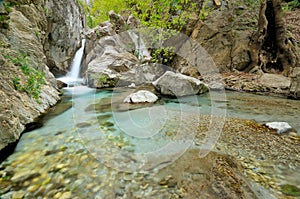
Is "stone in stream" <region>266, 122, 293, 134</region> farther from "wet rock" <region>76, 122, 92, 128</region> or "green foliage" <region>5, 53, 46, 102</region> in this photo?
"green foliage" <region>5, 53, 46, 102</region>

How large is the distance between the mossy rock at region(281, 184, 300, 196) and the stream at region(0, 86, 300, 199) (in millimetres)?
60

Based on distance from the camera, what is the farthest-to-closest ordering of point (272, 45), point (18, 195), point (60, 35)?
point (60, 35)
point (272, 45)
point (18, 195)

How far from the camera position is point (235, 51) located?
10.2m

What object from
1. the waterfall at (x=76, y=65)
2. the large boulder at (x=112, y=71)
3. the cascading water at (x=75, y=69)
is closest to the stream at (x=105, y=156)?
the large boulder at (x=112, y=71)

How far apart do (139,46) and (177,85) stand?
282 inches

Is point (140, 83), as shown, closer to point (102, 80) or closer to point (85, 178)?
point (102, 80)

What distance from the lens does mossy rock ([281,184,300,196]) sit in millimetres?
1540

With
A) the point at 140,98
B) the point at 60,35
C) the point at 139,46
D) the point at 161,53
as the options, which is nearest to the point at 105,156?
the point at 140,98

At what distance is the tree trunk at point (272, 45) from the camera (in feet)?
27.4

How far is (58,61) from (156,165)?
37.9 ft

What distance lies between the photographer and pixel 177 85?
20.4 ft

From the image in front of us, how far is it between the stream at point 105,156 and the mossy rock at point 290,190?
60mm

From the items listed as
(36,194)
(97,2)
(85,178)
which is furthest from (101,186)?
(97,2)

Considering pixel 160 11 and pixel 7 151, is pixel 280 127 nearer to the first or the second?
pixel 7 151
